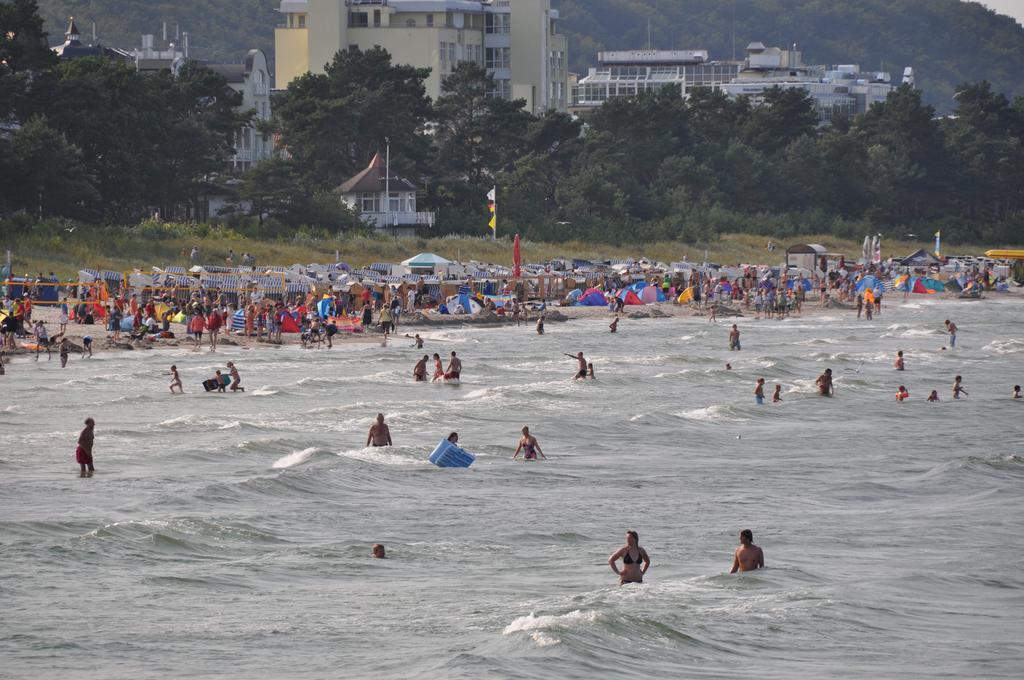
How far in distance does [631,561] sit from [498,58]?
93675 mm

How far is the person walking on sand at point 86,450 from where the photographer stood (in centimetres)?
2427

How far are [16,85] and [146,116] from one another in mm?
6356

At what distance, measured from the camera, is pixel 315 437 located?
2909cm

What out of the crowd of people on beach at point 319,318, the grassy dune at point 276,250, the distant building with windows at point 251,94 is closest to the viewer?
the crowd of people on beach at point 319,318

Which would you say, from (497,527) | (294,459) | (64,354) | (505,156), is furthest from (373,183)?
(497,527)

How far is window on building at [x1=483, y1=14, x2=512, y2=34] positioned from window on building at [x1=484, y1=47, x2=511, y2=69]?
117 cm

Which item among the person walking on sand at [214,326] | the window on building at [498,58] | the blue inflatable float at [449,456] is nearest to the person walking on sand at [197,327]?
the person walking on sand at [214,326]

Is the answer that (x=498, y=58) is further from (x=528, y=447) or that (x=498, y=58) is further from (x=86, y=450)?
(x=86, y=450)

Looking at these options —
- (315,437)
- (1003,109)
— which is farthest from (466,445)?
(1003,109)

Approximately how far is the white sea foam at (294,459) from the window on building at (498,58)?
84979mm

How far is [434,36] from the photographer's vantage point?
103 meters

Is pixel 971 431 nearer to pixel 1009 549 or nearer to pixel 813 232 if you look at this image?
pixel 1009 549

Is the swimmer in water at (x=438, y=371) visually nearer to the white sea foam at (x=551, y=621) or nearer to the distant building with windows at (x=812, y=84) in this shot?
the white sea foam at (x=551, y=621)

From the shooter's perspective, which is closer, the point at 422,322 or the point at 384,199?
the point at 422,322
